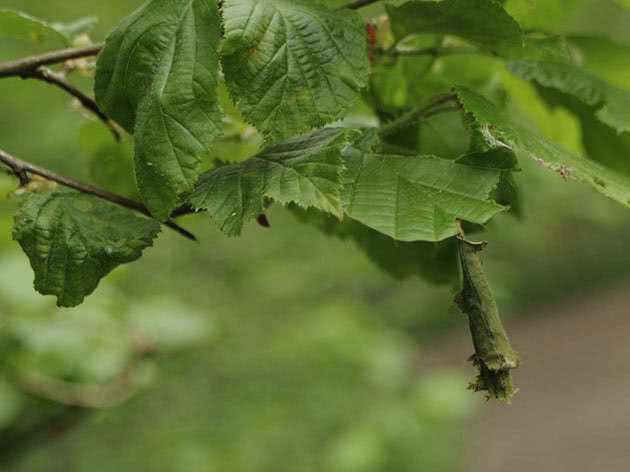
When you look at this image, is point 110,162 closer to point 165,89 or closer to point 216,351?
point 165,89

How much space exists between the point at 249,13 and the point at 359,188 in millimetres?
232

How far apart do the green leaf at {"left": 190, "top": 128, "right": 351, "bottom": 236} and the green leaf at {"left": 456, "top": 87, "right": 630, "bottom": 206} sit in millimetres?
160

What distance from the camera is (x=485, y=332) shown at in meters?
0.78

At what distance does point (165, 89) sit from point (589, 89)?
1.99 ft

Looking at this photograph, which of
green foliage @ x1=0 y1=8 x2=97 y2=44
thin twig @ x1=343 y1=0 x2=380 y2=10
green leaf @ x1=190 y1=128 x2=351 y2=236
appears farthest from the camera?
green foliage @ x1=0 y1=8 x2=97 y2=44

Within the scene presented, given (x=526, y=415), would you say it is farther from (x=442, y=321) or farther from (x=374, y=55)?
(x=374, y=55)

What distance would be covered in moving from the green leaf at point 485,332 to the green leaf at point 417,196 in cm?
4

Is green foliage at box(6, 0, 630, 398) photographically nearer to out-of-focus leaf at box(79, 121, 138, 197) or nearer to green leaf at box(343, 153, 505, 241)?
green leaf at box(343, 153, 505, 241)

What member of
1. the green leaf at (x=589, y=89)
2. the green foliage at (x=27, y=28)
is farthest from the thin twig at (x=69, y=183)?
the green leaf at (x=589, y=89)

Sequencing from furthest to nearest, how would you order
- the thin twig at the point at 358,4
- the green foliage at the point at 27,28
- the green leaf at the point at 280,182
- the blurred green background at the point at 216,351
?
the blurred green background at the point at 216,351 < the green foliage at the point at 27,28 < the thin twig at the point at 358,4 < the green leaf at the point at 280,182

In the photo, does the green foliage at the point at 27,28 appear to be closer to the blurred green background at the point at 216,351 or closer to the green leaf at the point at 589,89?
the blurred green background at the point at 216,351

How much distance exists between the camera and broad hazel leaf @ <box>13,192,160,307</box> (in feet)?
2.75

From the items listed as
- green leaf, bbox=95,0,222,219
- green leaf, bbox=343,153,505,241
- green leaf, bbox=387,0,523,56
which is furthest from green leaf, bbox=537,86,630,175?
green leaf, bbox=95,0,222,219

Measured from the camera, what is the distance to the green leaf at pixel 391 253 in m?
1.14
